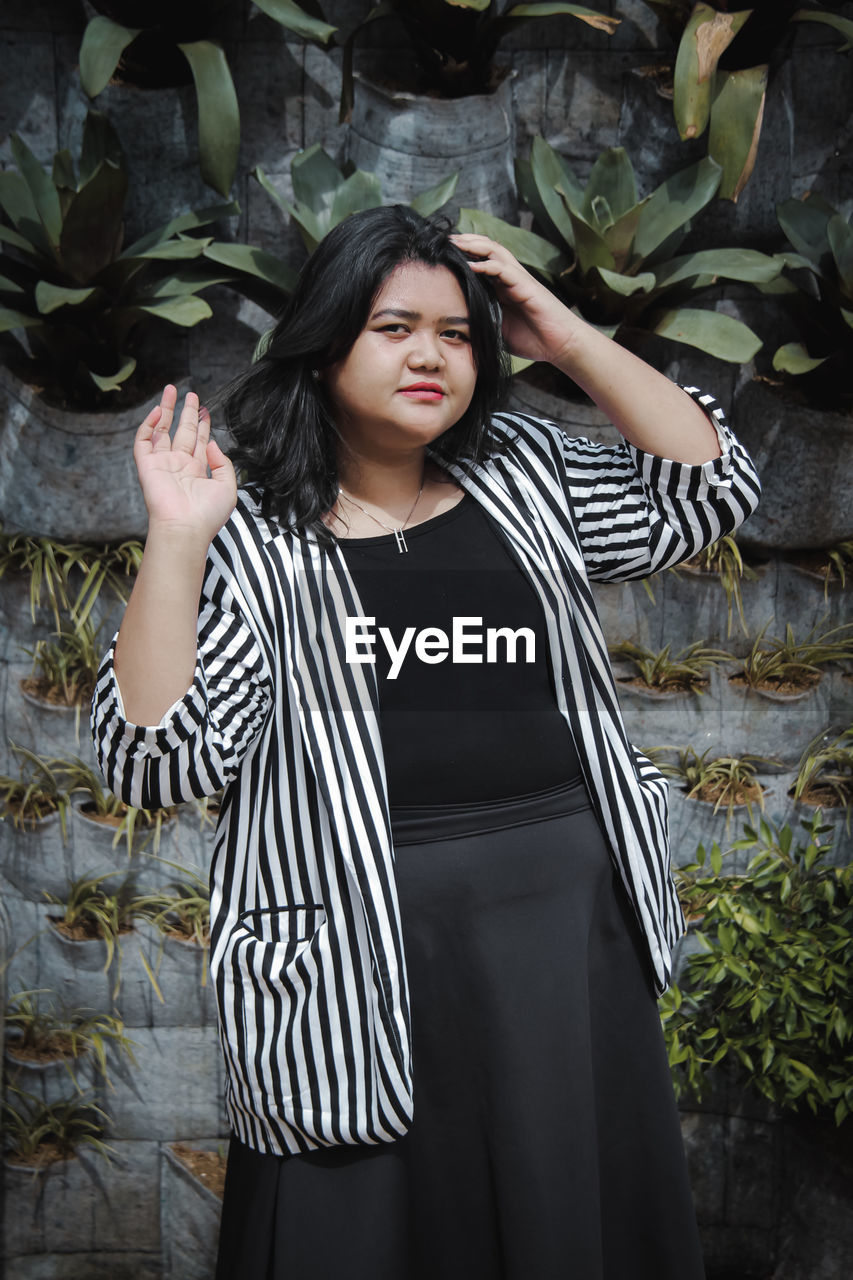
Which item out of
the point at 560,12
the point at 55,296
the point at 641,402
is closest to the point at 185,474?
the point at 641,402

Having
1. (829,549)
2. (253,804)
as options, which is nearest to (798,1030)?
(829,549)

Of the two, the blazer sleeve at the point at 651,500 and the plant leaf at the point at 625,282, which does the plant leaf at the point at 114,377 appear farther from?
the blazer sleeve at the point at 651,500

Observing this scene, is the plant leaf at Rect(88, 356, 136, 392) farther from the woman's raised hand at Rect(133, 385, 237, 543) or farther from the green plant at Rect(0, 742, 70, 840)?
the woman's raised hand at Rect(133, 385, 237, 543)

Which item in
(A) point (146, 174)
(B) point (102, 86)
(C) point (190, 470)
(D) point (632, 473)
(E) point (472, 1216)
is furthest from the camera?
(A) point (146, 174)

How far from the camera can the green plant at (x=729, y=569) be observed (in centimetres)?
224

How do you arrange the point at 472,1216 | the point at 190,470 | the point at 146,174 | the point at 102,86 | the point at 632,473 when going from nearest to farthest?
the point at 190,470 → the point at 472,1216 → the point at 632,473 → the point at 102,86 → the point at 146,174

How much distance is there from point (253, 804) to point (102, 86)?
4.41ft

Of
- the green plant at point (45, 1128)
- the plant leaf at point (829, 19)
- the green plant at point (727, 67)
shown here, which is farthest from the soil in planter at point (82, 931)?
the plant leaf at point (829, 19)

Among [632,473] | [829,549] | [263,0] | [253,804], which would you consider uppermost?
[263,0]

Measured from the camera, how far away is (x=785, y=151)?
2182mm

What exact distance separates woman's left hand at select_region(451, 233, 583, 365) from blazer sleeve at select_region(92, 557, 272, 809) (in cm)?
43

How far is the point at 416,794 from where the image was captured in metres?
1.17

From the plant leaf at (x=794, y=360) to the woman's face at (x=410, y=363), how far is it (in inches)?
42.1

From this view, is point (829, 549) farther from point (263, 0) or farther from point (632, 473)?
point (263, 0)
